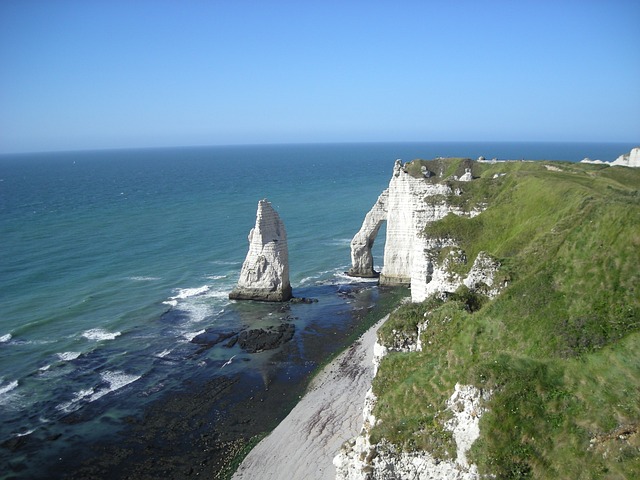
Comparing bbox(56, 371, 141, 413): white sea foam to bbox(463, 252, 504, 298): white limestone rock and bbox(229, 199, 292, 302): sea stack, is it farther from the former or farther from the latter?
bbox(463, 252, 504, 298): white limestone rock

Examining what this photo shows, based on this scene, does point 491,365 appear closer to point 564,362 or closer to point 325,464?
point 564,362

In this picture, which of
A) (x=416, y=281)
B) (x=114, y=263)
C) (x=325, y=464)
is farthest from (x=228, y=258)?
(x=325, y=464)

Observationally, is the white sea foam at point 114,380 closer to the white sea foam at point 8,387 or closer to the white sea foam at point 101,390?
the white sea foam at point 101,390

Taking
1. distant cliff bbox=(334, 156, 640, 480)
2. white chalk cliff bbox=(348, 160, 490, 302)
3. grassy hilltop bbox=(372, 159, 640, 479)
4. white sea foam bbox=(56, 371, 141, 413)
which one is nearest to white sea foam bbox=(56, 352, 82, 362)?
white sea foam bbox=(56, 371, 141, 413)

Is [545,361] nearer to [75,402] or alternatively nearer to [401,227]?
[75,402]

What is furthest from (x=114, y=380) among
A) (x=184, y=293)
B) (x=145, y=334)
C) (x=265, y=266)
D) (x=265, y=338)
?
(x=265, y=266)
